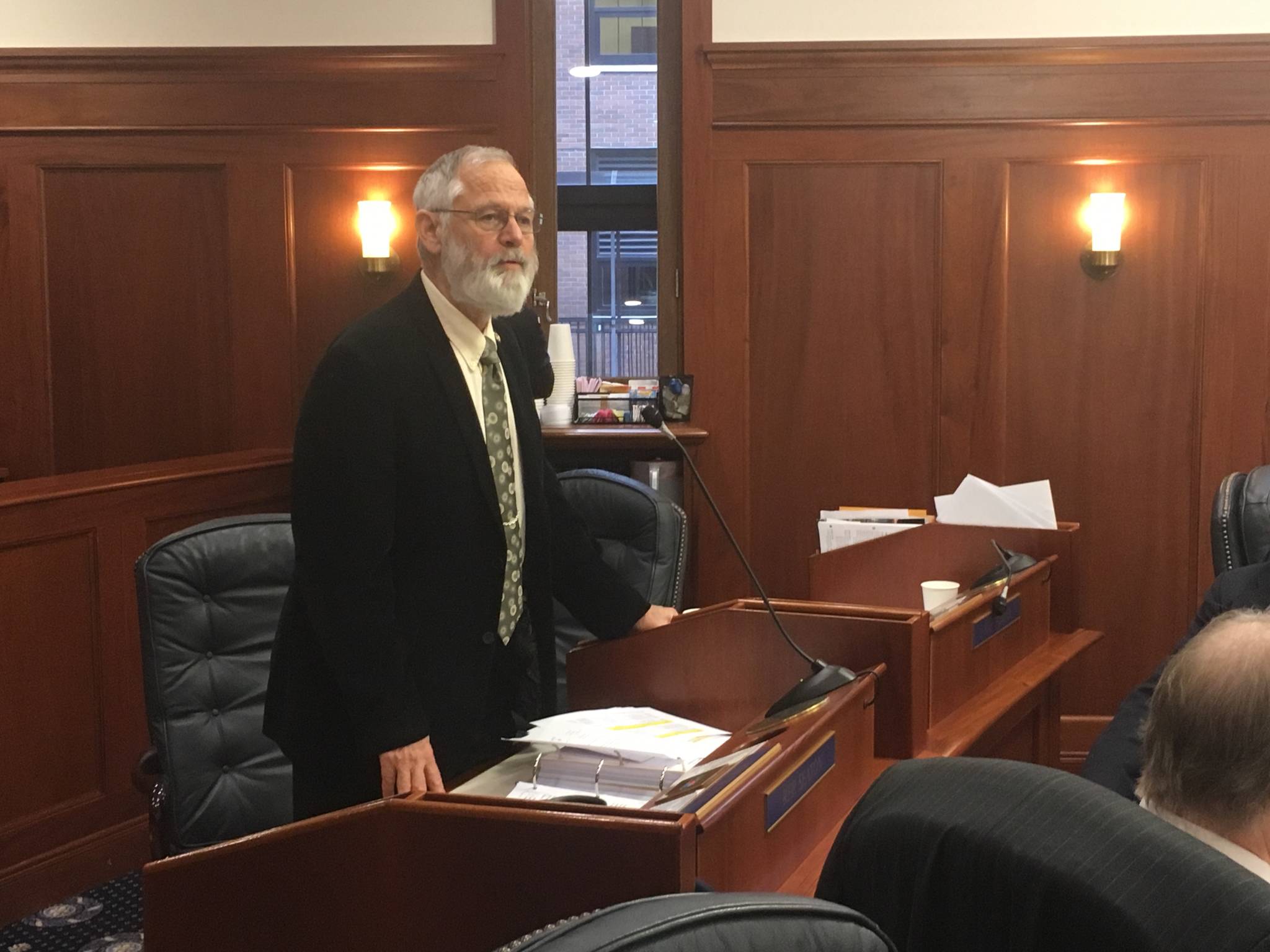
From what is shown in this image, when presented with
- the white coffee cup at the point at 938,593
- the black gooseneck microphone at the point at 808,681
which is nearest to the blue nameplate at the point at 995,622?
the white coffee cup at the point at 938,593

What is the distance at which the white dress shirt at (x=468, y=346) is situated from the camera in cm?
205

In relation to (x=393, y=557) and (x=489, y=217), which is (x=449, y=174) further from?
(x=393, y=557)

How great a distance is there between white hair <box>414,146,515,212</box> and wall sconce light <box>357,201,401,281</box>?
216cm

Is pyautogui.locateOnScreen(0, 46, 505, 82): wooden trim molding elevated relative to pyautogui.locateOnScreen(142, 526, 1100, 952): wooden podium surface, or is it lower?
elevated

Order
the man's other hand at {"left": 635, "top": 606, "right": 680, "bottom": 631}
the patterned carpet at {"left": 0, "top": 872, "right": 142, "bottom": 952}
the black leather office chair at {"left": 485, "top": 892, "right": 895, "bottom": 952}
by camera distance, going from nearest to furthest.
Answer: the black leather office chair at {"left": 485, "top": 892, "right": 895, "bottom": 952} → the man's other hand at {"left": 635, "top": 606, "right": 680, "bottom": 631} → the patterned carpet at {"left": 0, "top": 872, "right": 142, "bottom": 952}

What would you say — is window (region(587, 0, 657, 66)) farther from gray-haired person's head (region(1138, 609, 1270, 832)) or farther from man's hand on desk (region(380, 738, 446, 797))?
gray-haired person's head (region(1138, 609, 1270, 832))

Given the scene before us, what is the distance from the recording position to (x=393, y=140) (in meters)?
4.26

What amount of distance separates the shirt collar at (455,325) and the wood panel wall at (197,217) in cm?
228

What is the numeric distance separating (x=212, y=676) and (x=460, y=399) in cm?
82

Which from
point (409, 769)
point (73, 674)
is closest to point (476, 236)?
point (409, 769)

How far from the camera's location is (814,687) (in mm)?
1744

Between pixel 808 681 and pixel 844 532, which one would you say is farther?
pixel 844 532

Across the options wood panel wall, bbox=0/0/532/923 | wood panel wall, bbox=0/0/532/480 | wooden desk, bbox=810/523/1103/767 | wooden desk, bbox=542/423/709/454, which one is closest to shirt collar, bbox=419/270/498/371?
wooden desk, bbox=810/523/1103/767

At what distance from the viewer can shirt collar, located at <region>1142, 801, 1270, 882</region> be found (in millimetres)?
1126
